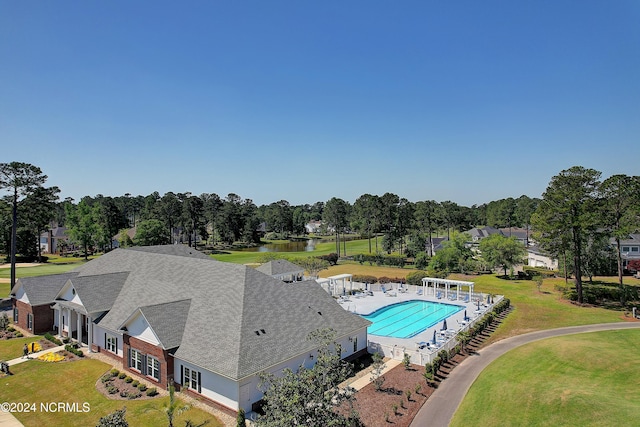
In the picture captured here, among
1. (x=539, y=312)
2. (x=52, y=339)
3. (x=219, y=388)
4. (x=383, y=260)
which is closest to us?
(x=219, y=388)

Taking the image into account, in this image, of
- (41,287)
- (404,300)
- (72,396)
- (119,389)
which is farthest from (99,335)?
(404,300)

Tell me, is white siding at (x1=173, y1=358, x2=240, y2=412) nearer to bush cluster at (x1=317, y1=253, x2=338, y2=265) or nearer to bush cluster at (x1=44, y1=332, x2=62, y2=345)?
bush cluster at (x1=44, y1=332, x2=62, y2=345)

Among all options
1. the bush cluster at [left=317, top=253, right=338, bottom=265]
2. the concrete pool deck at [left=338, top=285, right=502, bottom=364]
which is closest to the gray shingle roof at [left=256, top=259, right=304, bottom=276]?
the concrete pool deck at [left=338, top=285, right=502, bottom=364]

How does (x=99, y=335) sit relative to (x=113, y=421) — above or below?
below

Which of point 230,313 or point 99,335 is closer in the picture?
point 230,313

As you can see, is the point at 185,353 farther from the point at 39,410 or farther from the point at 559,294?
the point at 559,294

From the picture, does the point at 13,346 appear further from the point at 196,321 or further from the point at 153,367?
the point at 196,321

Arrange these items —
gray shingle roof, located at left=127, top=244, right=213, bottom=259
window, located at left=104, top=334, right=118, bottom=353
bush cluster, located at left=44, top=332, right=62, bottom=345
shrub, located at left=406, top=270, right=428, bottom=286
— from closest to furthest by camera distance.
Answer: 1. window, located at left=104, top=334, right=118, bottom=353
2. bush cluster, located at left=44, top=332, right=62, bottom=345
3. gray shingle roof, located at left=127, top=244, right=213, bottom=259
4. shrub, located at left=406, top=270, right=428, bottom=286
